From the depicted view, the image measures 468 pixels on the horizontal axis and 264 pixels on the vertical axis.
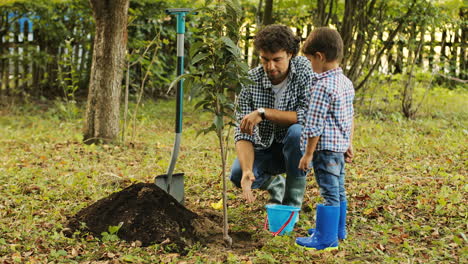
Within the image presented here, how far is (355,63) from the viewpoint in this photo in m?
8.12

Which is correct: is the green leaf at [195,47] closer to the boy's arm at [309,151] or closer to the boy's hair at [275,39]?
the boy's hair at [275,39]

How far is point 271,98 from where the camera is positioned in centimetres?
365

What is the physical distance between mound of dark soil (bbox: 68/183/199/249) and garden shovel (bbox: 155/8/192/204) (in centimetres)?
29

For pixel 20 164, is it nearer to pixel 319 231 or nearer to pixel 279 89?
pixel 279 89

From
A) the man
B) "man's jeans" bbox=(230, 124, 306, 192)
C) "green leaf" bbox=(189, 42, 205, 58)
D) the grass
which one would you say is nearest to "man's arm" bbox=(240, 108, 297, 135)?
the man

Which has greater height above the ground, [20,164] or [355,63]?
[355,63]

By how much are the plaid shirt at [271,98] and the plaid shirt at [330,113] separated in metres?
0.43

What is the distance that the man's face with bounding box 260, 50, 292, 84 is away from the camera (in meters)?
3.36

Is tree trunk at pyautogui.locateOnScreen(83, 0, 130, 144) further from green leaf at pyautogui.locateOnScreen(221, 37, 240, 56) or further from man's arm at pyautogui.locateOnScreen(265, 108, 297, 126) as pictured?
green leaf at pyautogui.locateOnScreen(221, 37, 240, 56)

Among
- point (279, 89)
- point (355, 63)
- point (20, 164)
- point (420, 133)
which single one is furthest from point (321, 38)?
point (355, 63)

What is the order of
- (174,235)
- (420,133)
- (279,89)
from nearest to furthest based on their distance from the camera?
(174,235), (279,89), (420,133)

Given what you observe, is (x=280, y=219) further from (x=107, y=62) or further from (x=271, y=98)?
(x=107, y=62)

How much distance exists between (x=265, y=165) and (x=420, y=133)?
4148 mm

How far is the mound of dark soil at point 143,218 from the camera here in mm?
3275
